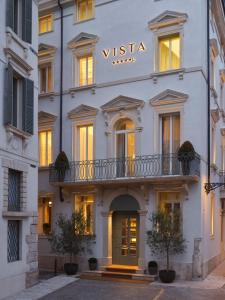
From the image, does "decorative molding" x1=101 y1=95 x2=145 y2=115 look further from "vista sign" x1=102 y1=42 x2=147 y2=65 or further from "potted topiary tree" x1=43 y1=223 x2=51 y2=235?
"potted topiary tree" x1=43 y1=223 x2=51 y2=235

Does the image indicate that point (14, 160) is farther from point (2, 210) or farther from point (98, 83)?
point (98, 83)

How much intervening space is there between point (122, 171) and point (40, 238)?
4912mm

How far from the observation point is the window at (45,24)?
22.4 meters

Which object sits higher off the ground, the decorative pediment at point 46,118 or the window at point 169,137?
the decorative pediment at point 46,118

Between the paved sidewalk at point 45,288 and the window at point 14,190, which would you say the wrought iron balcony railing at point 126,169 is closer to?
the paved sidewalk at point 45,288

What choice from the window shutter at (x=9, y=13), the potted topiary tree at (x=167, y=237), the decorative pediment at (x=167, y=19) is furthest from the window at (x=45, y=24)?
the potted topiary tree at (x=167, y=237)

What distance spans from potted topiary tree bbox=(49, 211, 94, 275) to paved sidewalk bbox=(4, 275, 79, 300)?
676 mm

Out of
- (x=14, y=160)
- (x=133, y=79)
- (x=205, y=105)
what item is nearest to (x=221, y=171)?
(x=205, y=105)

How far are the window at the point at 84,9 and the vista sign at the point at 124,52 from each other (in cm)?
207

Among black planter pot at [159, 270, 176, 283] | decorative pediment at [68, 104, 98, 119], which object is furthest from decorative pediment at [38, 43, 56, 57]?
black planter pot at [159, 270, 176, 283]

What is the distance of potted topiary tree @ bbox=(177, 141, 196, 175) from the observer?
17.7m

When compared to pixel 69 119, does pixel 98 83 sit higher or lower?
higher

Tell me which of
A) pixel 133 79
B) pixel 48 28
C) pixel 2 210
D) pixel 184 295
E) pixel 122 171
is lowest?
pixel 184 295

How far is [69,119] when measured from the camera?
21.2 metres
